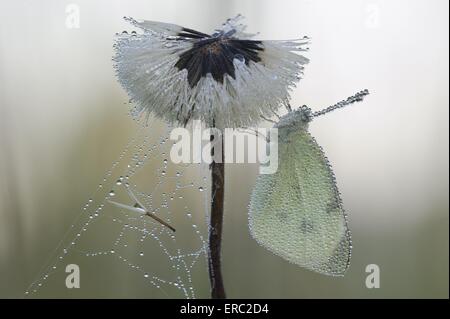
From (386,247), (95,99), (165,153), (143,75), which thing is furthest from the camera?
(386,247)

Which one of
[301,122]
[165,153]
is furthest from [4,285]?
[301,122]

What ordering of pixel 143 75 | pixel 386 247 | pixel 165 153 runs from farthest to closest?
pixel 386 247, pixel 165 153, pixel 143 75

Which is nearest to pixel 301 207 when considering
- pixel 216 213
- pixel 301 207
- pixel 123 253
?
pixel 301 207

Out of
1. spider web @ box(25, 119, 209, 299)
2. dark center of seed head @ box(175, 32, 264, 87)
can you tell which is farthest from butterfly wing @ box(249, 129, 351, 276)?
spider web @ box(25, 119, 209, 299)

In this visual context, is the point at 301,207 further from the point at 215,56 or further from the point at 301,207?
the point at 215,56

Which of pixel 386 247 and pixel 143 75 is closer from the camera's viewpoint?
pixel 143 75

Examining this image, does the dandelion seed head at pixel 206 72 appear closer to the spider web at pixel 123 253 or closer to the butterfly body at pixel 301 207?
the butterfly body at pixel 301 207

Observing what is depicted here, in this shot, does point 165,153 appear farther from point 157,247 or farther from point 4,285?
point 4,285

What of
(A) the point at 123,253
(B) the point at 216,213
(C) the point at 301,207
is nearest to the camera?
(B) the point at 216,213
